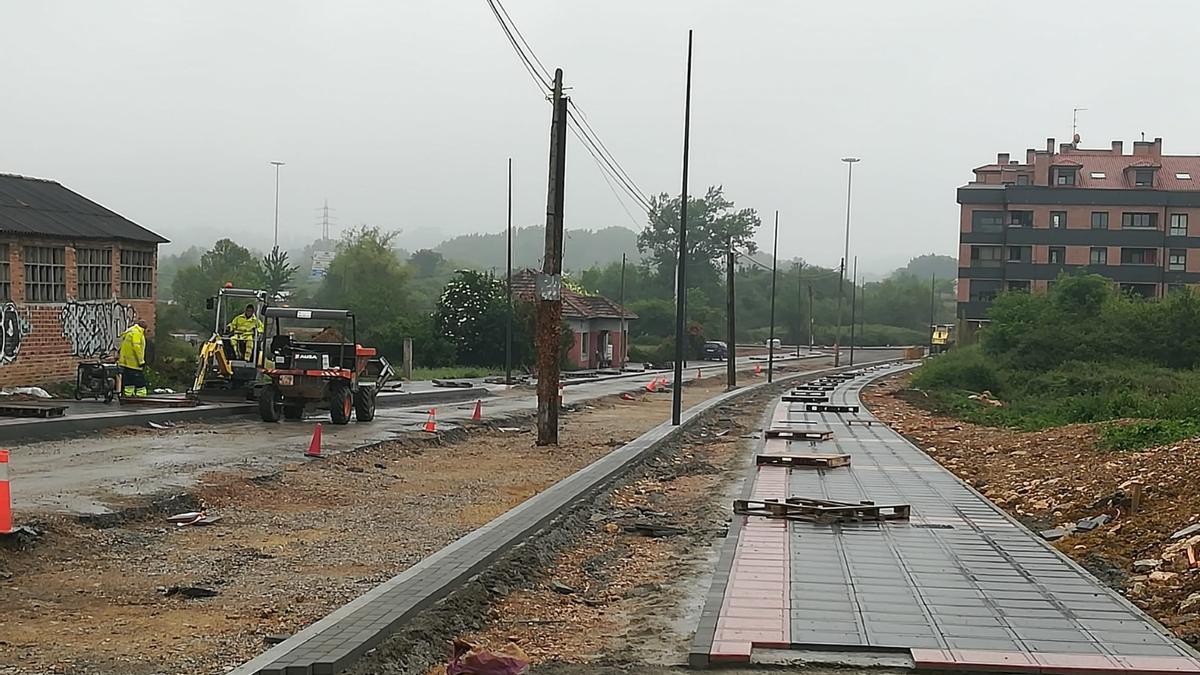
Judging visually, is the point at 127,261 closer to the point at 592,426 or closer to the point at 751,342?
the point at 592,426

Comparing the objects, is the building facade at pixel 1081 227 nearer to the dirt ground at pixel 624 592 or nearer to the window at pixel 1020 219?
the window at pixel 1020 219

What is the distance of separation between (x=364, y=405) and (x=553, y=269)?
5.24m

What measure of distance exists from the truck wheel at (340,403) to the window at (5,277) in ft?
26.4

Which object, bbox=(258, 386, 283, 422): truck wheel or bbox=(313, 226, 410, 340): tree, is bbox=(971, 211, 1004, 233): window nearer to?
bbox=(313, 226, 410, 340): tree

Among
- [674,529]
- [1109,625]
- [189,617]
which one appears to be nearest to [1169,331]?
[674,529]

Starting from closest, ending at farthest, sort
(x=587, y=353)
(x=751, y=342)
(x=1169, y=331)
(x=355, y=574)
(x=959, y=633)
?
(x=959, y=633), (x=355, y=574), (x=1169, y=331), (x=587, y=353), (x=751, y=342)

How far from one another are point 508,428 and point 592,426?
92.0 inches

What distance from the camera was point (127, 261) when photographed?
3256 centimetres

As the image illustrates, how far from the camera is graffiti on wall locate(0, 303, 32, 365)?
87.9 feet

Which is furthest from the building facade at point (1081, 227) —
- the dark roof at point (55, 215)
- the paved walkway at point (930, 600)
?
the paved walkway at point (930, 600)

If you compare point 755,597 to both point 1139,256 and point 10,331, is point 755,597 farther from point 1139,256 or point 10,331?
point 1139,256

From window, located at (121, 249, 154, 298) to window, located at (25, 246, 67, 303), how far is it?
2.84 m

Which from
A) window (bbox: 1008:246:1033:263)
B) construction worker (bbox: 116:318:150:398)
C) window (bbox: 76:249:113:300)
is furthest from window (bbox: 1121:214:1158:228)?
construction worker (bbox: 116:318:150:398)

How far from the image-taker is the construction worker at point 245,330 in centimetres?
2519
